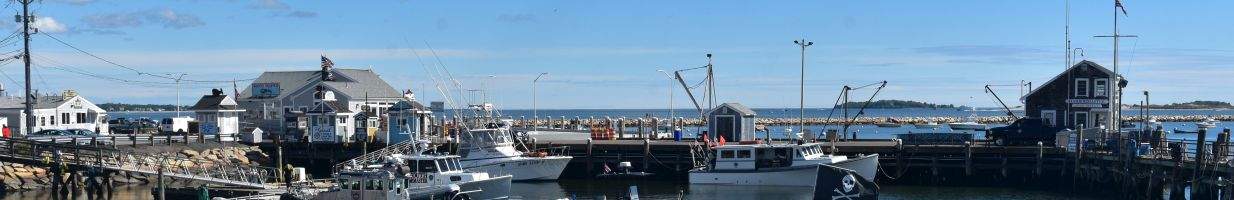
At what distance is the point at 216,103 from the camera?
250ft

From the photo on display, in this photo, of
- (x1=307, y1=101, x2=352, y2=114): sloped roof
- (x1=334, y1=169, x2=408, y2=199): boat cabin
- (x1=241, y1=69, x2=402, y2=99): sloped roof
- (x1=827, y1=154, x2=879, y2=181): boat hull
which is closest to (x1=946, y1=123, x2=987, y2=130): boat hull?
(x1=241, y1=69, x2=402, y2=99): sloped roof

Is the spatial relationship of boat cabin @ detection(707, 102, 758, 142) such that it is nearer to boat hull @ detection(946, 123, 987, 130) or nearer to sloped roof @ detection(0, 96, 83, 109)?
sloped roof @ detection(0, 96, 83, 109)

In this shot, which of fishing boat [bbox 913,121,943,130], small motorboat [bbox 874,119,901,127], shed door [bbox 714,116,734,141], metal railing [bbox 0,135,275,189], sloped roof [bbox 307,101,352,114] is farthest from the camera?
fishing boat [bbox 913,121,943,130]

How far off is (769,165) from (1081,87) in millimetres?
16454

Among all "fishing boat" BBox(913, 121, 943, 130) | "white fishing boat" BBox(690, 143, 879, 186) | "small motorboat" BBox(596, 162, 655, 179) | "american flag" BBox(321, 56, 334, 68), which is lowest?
"fishing boat" BBox(913, 121, 943, 130)

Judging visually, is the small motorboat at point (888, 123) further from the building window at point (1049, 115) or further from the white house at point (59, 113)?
the building window at point (1049, 115)

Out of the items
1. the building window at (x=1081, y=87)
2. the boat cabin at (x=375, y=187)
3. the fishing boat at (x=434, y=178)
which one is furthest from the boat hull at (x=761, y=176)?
the boat cabin at (x=375, y=187)

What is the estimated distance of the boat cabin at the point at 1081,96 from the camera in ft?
210

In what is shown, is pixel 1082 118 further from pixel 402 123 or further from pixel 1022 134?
pixel 402 123

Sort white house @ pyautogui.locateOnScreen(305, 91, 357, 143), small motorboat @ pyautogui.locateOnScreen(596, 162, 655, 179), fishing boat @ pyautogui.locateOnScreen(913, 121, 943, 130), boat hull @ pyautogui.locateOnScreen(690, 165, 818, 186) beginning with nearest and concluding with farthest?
boat hull @ pyautogui.locateOnScreen(690, 165, 818, 186) → small motorboat @ pyautogui.locateOnScreen(596, 162, 655, 179) → white house @ pyautogui.locateOnScreen(305, 91, 357, 143) → fishing boat @ pyautogui.locateOnScreen(913, 121, 943, 130)

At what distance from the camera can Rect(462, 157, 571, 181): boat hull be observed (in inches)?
2368

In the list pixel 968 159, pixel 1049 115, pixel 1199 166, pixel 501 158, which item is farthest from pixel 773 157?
pixel 1199 166

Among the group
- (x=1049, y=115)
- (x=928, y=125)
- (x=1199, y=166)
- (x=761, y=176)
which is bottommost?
(x=928, y=125)

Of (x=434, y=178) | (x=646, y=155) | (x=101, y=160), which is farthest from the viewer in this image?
(x=646, y=155)
